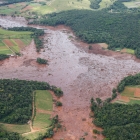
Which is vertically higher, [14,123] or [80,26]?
[80,26]

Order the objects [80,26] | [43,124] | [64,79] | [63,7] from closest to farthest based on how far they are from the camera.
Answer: [43,124] < [64,79] < [80,26] < [63,7]

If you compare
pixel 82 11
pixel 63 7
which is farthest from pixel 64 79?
pixel 63 7

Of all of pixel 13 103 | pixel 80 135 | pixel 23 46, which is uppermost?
A: pixel 23 46

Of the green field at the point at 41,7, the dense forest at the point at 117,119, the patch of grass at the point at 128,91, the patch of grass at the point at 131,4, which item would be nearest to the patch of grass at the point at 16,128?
the dense forest at the point at 117,119

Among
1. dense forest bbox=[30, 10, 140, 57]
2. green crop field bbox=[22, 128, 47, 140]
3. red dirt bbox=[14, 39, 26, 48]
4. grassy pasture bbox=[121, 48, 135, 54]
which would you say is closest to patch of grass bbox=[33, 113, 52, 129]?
green crop field bbox=[22, 128, 47, 140]

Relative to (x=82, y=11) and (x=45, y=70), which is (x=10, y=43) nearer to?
(x=45, y=70)

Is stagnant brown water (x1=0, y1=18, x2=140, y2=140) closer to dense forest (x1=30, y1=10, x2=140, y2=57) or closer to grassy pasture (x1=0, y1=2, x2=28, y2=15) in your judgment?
dense forest (x1=30, y1=10, x2=140, y2=57)

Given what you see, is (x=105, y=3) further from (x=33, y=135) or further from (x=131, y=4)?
(x=33, y=135)

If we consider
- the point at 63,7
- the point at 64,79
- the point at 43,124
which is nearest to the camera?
the point at 43,124
